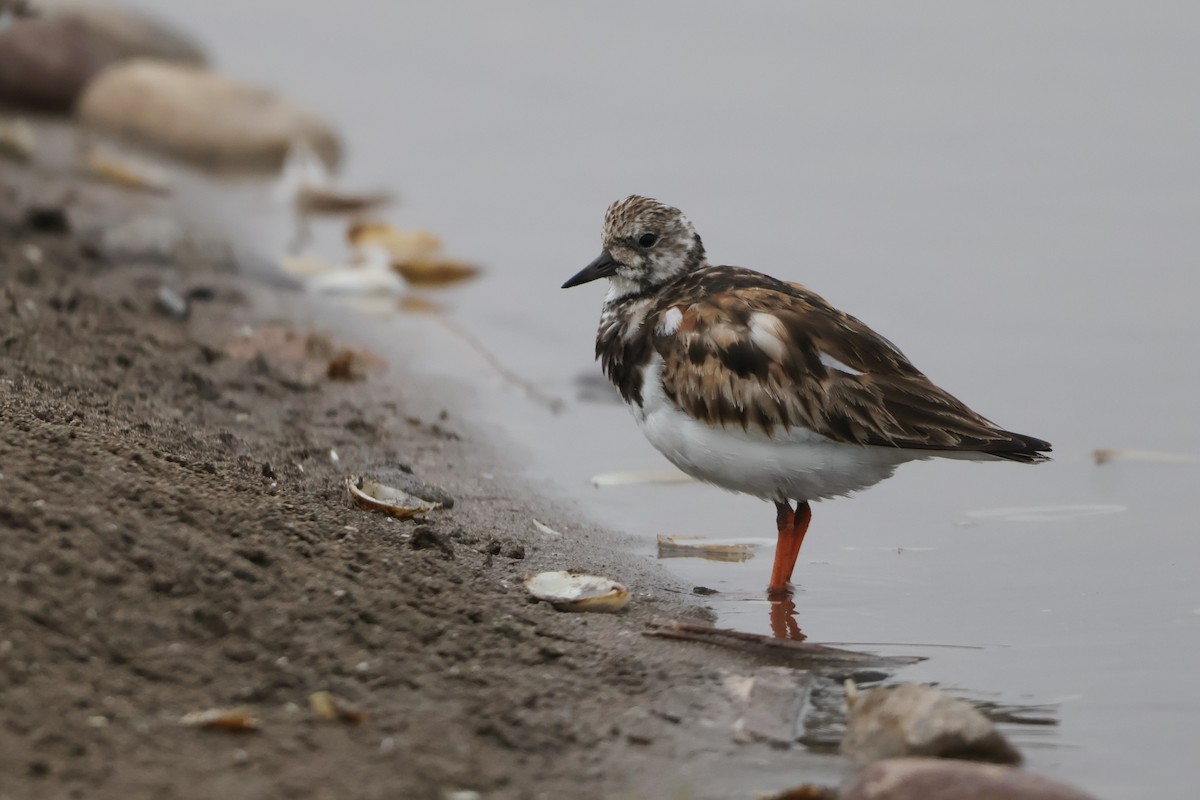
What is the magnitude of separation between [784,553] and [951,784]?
1611 millimetres

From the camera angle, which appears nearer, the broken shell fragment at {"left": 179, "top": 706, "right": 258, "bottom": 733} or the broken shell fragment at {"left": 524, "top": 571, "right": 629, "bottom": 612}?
the broken shell fragment at {"left": 179, "top": 706, "right": 258, "bottom": 733}

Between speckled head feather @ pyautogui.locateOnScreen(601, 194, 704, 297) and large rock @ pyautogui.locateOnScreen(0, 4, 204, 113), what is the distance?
644 centimetres

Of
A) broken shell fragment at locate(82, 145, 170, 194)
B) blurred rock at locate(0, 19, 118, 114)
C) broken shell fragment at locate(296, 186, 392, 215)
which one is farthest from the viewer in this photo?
blurred rock at locate(0, 19, 118, 114)

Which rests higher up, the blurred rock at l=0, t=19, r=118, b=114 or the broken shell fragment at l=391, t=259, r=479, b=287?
the blurred rock at l=0, t=19, r=118, b=114

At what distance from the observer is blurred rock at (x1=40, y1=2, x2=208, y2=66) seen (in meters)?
10.7

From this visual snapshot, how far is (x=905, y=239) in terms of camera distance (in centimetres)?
789

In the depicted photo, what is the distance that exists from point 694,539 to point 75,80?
6980 millimetres

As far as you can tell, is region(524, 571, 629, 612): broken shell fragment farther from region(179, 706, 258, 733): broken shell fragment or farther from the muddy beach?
region(179, 706, 258, 733): broken shell fragment

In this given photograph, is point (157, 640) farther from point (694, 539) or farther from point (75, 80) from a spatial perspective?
point (75, 80)

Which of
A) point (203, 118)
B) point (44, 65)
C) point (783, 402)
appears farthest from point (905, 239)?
point (44, 65)

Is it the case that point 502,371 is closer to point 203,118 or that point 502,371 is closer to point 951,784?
point 951,784

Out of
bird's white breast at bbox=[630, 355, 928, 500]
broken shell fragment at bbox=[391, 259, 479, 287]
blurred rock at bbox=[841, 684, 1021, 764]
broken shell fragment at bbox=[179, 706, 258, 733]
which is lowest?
broken shell fragment at bbox=[179, 706, 258, 733]

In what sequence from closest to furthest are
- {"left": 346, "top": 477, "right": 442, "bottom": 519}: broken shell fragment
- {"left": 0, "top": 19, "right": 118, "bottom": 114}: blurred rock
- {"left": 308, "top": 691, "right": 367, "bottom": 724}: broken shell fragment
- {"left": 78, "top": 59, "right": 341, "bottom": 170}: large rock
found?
{"left": 308, "top": 691, "right": 367, "bottom": 724}: broken shell fragment < {"left": 346, "top": 477, "right": 442, "bottom": 519}: broken shell fragment < {"left": 78, "top": 59, "right": 341, "bottom": 170}: large rock < {"left": 0, "top": 19, "right": 118, "bottom": 114}: blurred rock

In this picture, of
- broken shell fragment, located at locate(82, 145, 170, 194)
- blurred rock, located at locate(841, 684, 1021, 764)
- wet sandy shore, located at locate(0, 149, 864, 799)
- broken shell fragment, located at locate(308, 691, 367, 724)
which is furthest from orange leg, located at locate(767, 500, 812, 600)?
broken shell fragment, located at locate(82, 145, 170, 194)
